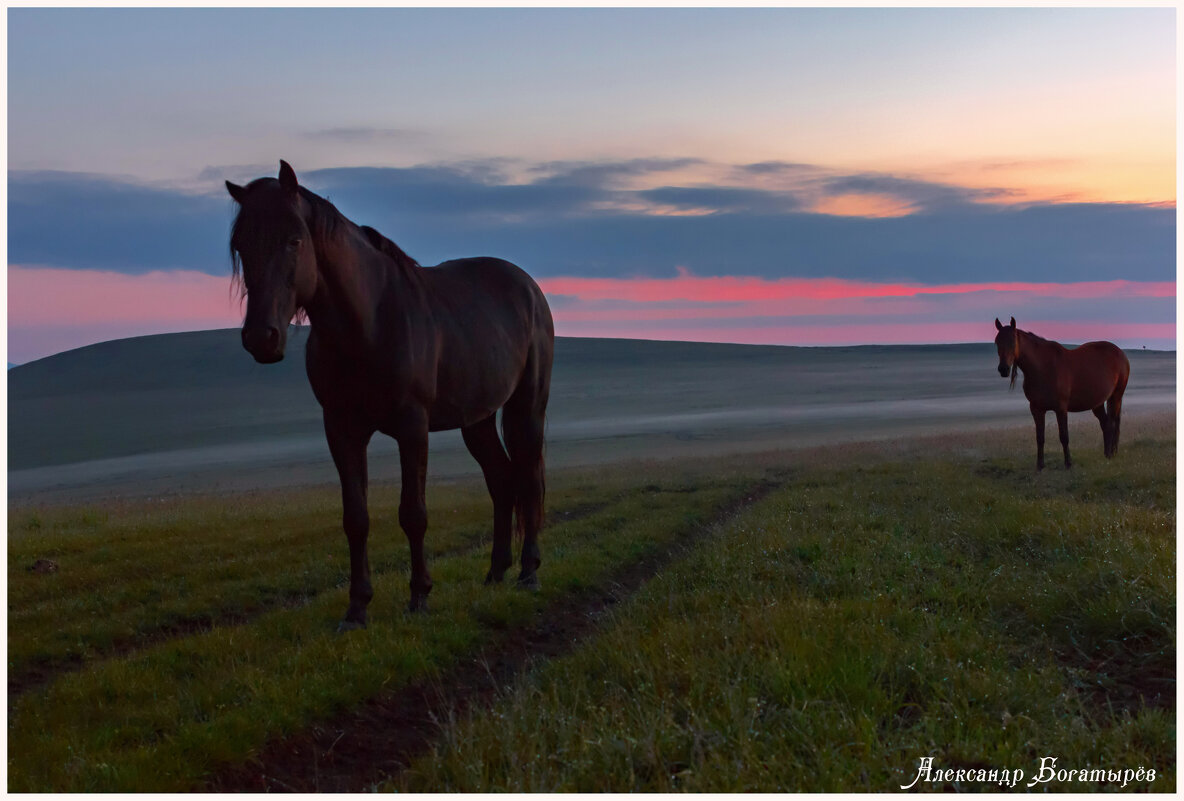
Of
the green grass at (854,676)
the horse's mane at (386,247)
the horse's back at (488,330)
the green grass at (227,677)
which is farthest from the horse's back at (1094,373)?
the horse's mane at (386,247)

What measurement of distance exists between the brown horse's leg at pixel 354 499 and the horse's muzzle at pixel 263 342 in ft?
4.98

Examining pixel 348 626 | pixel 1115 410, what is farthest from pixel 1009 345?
pixel 348 626

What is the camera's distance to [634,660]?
5.78 metres

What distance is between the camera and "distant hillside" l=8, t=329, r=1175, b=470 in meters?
59.2

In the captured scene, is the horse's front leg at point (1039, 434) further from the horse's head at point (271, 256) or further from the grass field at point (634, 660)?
the horse's head at point (271, 256)

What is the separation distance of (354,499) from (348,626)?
118cm

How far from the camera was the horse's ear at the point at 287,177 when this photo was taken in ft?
23.2

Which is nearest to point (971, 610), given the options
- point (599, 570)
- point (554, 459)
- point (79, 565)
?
point (599, 570)

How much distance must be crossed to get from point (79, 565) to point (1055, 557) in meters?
12.0

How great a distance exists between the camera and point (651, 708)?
15.9ft

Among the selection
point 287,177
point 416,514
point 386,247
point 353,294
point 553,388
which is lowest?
point 553,388

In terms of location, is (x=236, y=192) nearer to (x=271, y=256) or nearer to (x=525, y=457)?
(x=271, y=256)

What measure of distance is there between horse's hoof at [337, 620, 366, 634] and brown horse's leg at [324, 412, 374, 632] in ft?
0.15

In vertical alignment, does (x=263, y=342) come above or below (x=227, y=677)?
above
